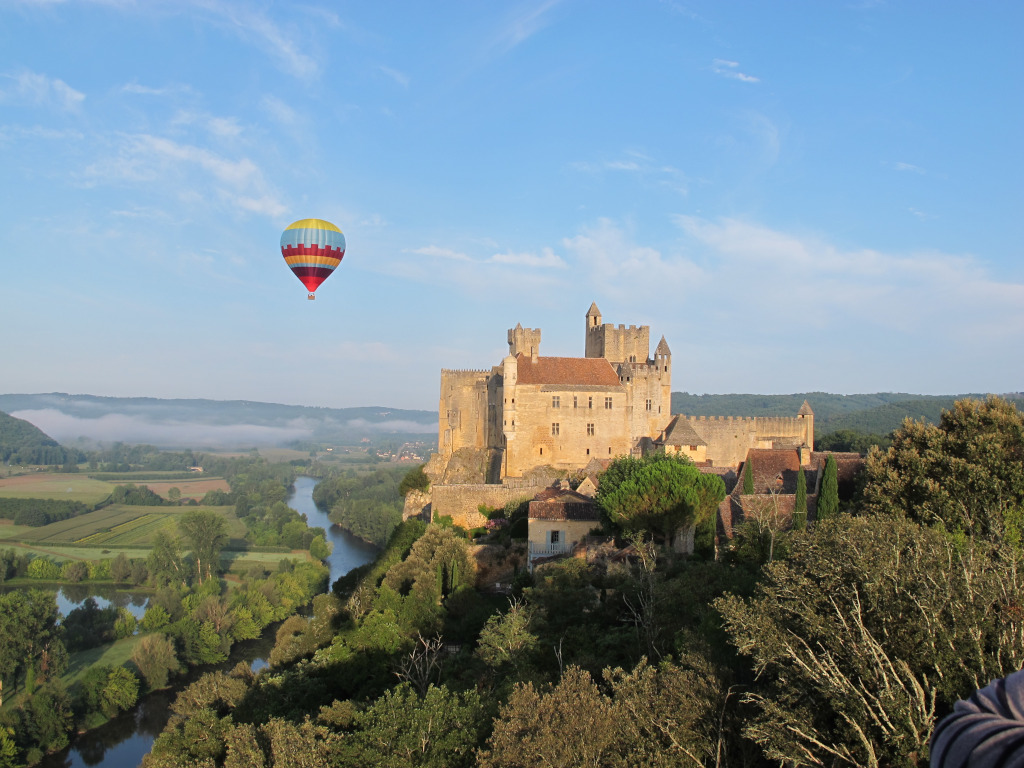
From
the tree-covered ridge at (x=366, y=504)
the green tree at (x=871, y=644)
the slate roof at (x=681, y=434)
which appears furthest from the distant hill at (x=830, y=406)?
the green tree at (x=871, y=644)

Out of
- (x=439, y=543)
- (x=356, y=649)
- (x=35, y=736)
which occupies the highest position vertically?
(x=439, y=543)

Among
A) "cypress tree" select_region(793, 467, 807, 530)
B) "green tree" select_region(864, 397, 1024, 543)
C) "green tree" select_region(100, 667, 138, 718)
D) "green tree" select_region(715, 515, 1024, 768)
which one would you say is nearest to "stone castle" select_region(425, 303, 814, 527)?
"cypress tree" select_region(793, 467, 807, 530)

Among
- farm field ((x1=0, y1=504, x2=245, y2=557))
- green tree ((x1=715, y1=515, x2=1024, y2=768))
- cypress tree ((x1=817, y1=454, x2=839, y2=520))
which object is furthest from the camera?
farm field ((x1=0, y1=504, x2=245, y2=557))

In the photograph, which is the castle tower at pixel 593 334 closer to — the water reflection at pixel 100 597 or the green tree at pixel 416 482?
the green tree at pixel 416 482

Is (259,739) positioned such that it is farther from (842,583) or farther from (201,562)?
(201,562)

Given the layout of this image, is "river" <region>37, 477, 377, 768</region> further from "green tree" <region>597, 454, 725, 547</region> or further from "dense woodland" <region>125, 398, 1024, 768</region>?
"green tree" <region>597, 454, 725, 547</region>

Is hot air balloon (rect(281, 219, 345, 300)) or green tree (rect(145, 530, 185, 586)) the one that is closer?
hot air balloon (rect(281, 219, 345, 300))

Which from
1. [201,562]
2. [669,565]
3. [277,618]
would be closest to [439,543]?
[669,565]
